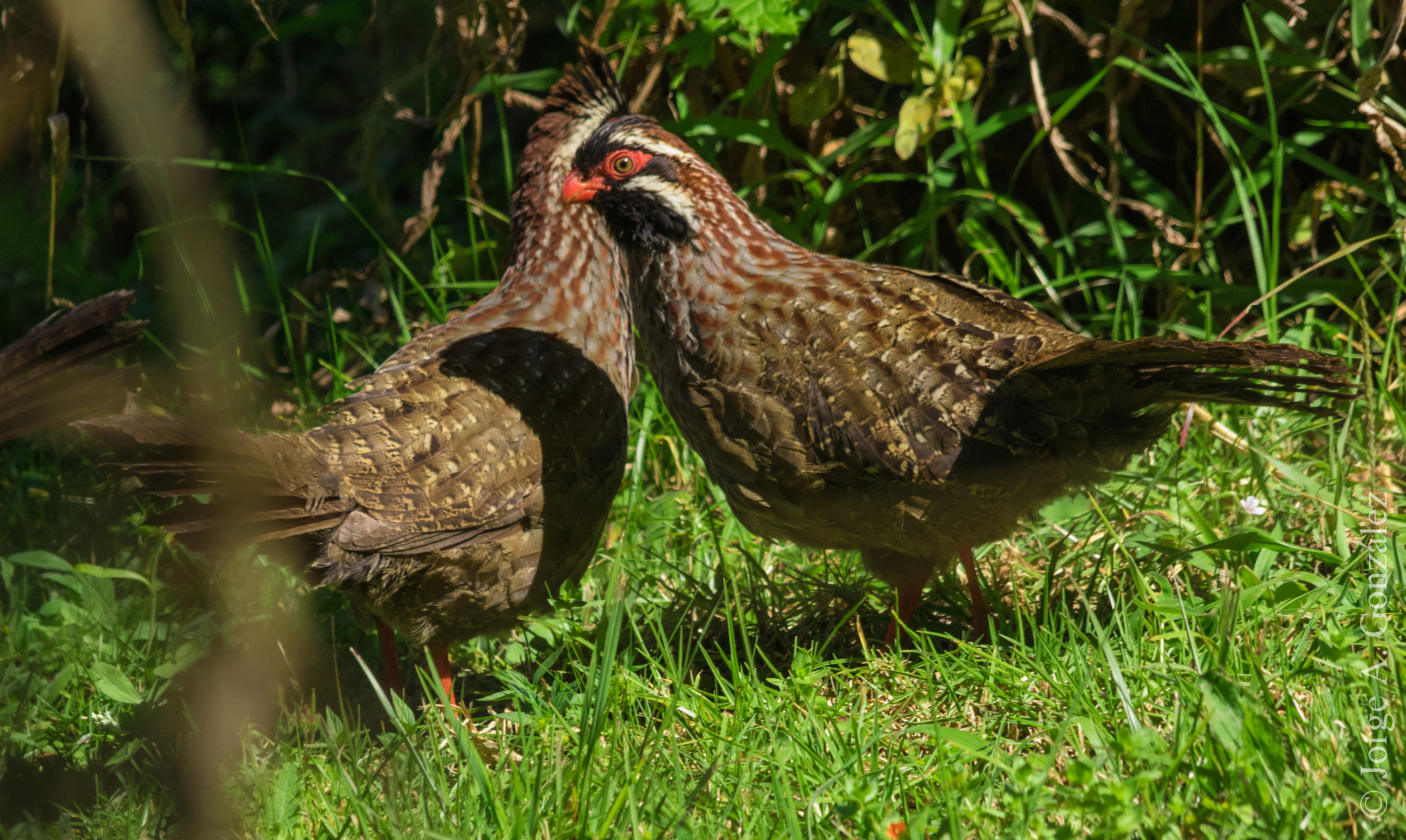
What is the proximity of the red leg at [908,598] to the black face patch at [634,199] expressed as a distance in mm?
1215

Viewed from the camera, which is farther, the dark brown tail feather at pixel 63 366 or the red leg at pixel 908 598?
the red leg at pixel 908 598

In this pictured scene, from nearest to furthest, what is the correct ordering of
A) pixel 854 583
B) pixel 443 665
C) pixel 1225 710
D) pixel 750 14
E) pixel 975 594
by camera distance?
pixel 1225 710 → pixel 975 594 → pixel 443 665 → pixel 854 583 → pixel 750 14

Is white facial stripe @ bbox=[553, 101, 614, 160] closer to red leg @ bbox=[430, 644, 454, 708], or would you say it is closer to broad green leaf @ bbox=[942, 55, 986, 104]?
broad green leaf @ bbox=[942, 55, 986, 104]

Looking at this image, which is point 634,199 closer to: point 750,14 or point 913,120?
point 750,14

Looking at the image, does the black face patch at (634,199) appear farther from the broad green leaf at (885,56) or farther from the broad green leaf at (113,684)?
the broad green leaf at (113,684)

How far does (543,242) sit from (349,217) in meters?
2.44

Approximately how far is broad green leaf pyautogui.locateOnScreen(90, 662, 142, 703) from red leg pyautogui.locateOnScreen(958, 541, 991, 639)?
2.38 m

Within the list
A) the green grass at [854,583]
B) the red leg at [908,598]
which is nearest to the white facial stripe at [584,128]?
the green grass at [854,583]

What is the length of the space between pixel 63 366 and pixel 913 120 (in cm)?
287

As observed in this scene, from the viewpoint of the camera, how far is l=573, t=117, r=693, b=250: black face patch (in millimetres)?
3234

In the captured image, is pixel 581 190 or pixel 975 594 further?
pixel 581 190

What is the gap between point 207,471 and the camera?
98.3 inches

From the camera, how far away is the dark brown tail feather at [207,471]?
7.98 feet

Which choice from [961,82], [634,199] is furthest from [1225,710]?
[961,82]
